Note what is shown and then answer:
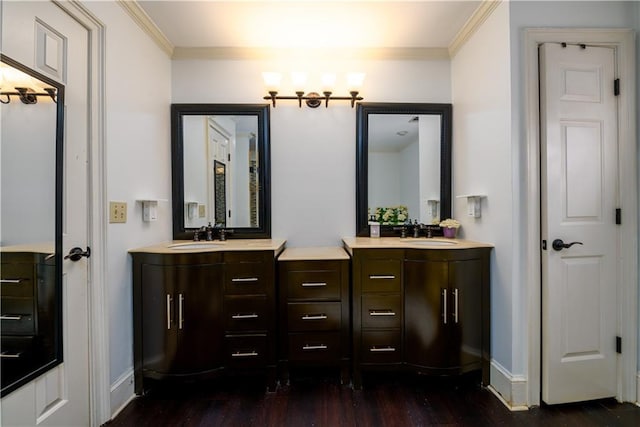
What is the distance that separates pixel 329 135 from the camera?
98.7 inches

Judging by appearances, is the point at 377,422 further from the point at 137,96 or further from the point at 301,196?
the point at 137,96

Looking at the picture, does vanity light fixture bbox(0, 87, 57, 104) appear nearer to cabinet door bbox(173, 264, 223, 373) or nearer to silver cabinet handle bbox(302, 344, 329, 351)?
cabinet door bbox(173, 264, 223, 373)

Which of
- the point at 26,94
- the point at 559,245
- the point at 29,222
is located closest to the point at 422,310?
the point at 559,245

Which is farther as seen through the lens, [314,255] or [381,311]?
[314,255]

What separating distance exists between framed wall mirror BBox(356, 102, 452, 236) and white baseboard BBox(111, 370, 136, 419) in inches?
73.7

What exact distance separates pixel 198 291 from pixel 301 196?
1.10 m

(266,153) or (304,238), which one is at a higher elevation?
(266,153)

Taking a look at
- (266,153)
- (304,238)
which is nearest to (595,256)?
(304,238)

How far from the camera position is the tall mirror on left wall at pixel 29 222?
1.17m

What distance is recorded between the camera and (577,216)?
Answer: 5.69ft

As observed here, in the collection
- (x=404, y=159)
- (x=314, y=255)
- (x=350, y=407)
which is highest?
(x=404, y=159)

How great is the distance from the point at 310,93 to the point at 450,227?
158 cm

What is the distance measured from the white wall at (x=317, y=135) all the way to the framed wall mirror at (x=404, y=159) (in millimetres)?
82

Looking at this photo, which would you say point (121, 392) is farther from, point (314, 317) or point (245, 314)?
point (314, 317)
